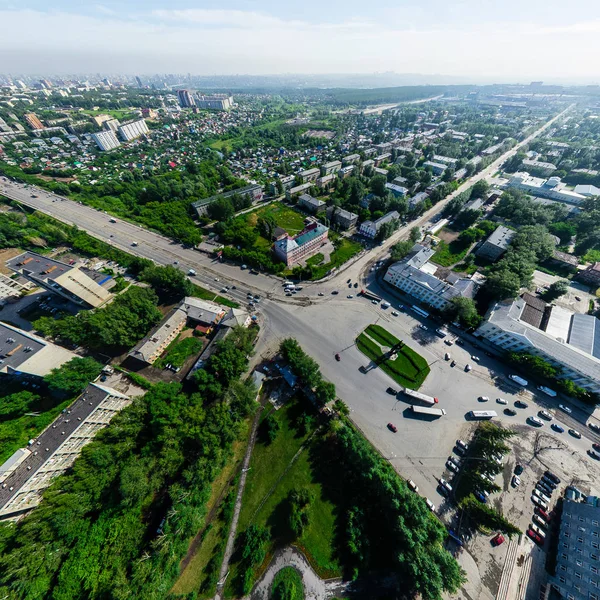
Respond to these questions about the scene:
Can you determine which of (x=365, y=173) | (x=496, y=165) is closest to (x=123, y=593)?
(x=365, y=173)

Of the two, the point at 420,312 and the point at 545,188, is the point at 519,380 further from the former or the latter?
the point at 545,188

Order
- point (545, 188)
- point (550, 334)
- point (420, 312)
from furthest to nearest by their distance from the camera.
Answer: point (545, 188)
point (420, 312)
point (550, 334)

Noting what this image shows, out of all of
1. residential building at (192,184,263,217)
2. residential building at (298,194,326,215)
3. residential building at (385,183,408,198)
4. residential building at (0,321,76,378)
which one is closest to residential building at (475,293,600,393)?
residential building at (385,183,408,198)

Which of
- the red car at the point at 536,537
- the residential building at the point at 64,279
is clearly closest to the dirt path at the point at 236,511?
the red car at the point at 536,537

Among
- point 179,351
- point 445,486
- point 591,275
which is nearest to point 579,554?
point 445,486

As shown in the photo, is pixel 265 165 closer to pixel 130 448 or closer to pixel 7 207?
pixel 7 207
